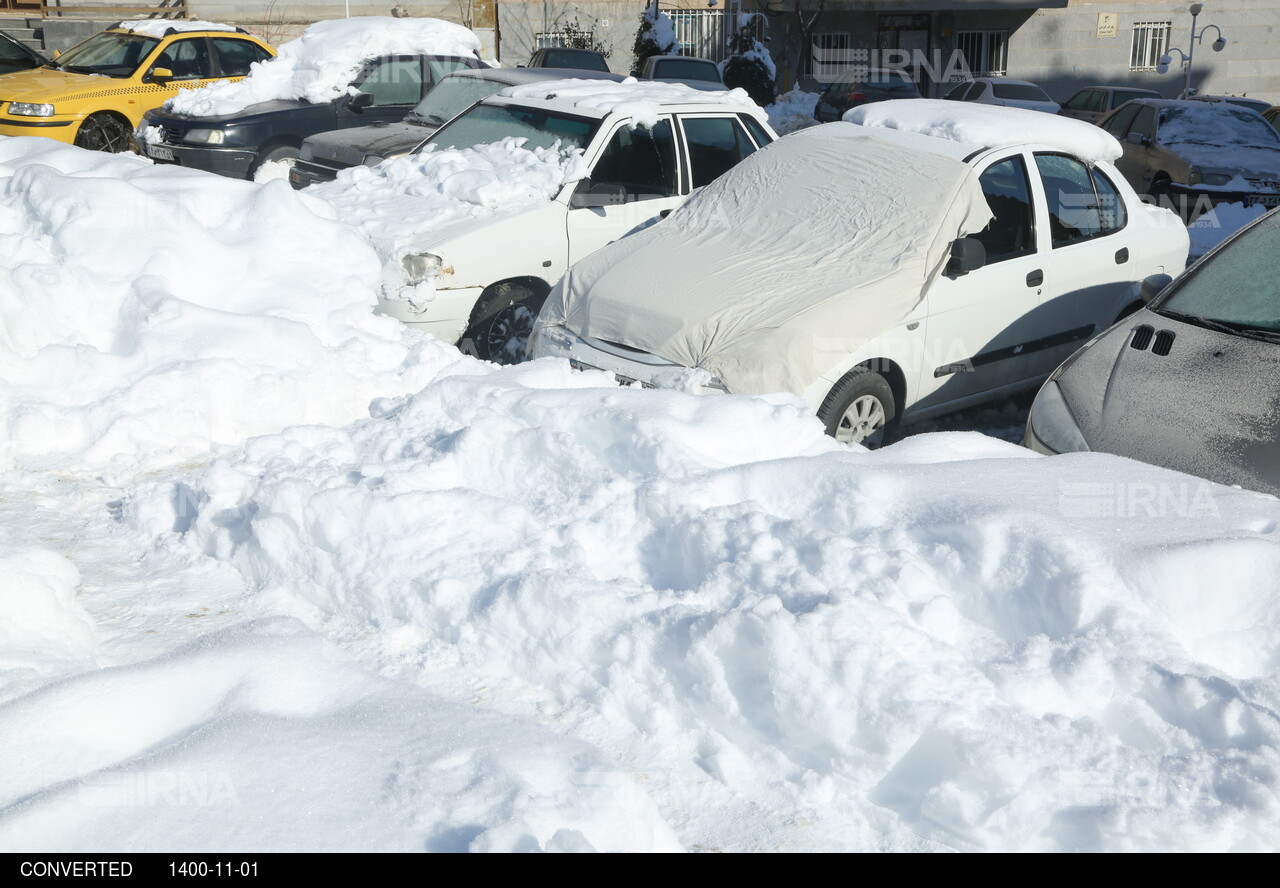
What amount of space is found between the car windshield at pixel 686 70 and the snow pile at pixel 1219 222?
11.6 m

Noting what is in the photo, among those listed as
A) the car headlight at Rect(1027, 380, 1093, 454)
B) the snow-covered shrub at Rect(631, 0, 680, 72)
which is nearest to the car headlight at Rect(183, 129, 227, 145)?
the car headlight at Rect(1027, 380, 1093, 454)

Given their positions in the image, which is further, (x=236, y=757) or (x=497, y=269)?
(x=497, y=269)

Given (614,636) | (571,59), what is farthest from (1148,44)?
(614,636)

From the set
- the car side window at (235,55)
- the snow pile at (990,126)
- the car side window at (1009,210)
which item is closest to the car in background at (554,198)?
the snow pile at (990,126)

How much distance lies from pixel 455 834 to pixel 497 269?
460cm

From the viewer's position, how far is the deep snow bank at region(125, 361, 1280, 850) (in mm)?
2627

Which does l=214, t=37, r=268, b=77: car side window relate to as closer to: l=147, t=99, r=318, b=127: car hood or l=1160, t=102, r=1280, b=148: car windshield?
l=147, t=99, r=318, b=127: car hood

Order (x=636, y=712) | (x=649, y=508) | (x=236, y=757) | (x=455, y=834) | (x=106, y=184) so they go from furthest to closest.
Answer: (x=106, y=184), (x=649, y=508), (x=636, y=712), (x=236, y=757), (x=455, y=834)

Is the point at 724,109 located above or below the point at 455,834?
above

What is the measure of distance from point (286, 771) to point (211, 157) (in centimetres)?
964

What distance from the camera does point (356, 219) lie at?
682 cm

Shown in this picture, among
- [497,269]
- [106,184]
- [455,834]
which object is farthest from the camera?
[497,269]
